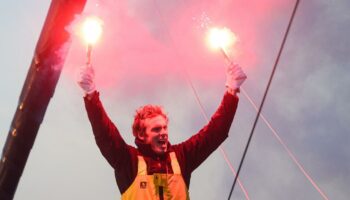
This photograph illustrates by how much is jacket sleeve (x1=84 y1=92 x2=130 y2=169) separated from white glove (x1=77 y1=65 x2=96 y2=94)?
147mm

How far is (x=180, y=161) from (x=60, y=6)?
8.82 feet

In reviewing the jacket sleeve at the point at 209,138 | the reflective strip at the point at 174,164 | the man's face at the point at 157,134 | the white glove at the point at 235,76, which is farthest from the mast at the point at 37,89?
the white glove at the point at 235,76

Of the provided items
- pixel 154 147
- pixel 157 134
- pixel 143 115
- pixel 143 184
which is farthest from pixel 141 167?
pixel 143 115

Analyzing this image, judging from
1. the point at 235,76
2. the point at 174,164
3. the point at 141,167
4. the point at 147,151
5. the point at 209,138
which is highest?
the point at 235,76

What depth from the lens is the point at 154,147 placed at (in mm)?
5918

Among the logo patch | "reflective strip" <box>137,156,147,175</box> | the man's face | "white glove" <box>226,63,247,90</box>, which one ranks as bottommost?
the logo patch

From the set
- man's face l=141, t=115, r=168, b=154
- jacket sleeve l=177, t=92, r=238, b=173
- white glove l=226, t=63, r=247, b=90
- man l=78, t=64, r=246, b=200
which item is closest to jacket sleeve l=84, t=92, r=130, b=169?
man l=78, t=64, r=246, b=200

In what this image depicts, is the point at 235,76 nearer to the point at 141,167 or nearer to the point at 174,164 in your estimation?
the point at 174,164

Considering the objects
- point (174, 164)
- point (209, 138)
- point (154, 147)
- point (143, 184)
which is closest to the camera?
point (143, 184)

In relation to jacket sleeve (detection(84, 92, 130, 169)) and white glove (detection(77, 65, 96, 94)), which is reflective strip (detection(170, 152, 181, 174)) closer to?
jacket sleeve (detection(84, 92, 130, 169))

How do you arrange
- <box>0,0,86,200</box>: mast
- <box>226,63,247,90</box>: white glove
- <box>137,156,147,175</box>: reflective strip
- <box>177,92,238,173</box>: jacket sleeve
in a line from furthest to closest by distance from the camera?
<box>226,63,247,90</box>: white glove, <box>177,92,238,173</box>: jacket sleeve, <box>137,156,147,175</box>: reflective strip, <box>0,0,86,200</box>: mast

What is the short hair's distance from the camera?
6195 millimetres

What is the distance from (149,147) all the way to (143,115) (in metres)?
0.54

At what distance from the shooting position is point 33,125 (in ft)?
15.0
